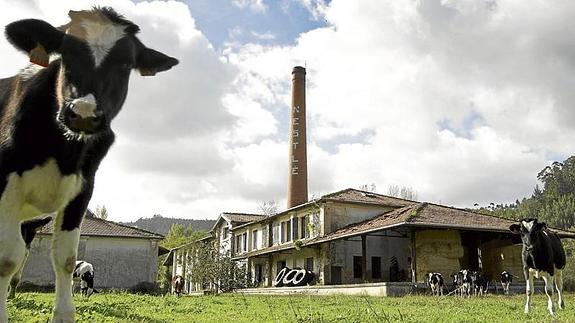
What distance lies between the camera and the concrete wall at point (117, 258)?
40.1 m

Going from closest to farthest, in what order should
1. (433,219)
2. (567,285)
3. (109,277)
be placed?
(433,219), (567,285), (109,277)

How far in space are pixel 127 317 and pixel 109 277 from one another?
35085 mm

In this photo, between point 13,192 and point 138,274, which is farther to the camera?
point 138,274

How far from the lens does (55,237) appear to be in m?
4.46

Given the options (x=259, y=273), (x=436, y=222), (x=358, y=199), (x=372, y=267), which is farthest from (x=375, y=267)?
(x=259, y=273)

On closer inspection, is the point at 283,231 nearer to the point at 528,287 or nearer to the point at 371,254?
the point at 371,254

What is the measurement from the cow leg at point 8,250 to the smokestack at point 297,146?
44.5 m

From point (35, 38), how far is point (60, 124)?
98cm

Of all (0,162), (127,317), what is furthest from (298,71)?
(0,162)

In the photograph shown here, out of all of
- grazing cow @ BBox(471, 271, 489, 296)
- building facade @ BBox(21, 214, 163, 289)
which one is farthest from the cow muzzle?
building facade @ BBox(21, 214, 163, 289)

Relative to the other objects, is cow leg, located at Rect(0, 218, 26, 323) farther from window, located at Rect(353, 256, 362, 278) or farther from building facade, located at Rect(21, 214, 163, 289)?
building facade, located at Rect(21, 214, 163, 289)

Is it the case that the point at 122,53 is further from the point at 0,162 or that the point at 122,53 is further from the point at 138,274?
the point at 138,274

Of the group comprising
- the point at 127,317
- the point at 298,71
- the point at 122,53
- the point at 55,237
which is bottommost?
the point at 127,317

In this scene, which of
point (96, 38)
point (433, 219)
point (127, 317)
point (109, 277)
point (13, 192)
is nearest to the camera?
point (13, 192)
